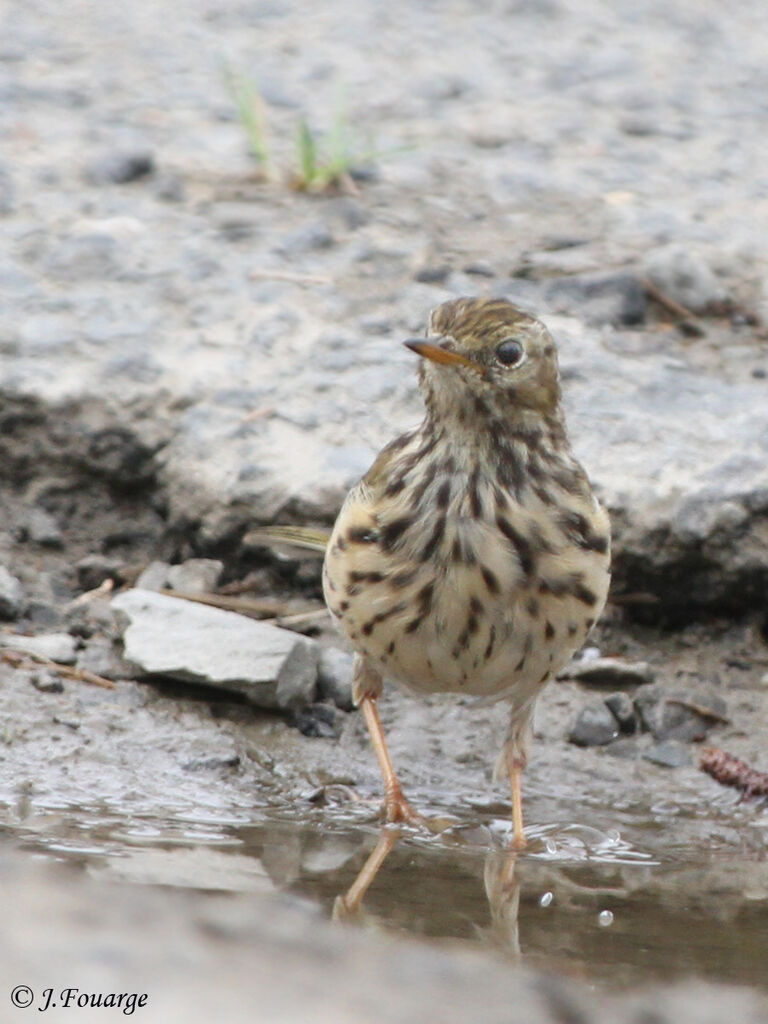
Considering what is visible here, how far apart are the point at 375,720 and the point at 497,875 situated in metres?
0.93

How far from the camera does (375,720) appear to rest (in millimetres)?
5734

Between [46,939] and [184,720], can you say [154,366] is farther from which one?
[46,939]

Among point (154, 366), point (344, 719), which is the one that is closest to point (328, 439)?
point (154, 366)

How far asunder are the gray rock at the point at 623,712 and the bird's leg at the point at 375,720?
81cm

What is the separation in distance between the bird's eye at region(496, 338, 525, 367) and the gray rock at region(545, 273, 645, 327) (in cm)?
252

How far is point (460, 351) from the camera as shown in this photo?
4.99 m

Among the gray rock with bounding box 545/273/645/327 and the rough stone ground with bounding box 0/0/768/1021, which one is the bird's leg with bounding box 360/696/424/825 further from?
the gray rock with bounding box 545/273/645/327

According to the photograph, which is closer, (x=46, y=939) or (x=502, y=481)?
(x=46, y=939)

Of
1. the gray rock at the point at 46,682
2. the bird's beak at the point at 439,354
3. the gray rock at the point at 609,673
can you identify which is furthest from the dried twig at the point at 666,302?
the gray rock at the point at 46,682

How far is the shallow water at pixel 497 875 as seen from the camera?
4324 mm

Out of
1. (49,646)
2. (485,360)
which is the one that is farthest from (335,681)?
(485,360)

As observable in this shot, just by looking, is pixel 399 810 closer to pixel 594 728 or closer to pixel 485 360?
pixel 594 728

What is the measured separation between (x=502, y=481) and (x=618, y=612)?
1470 millimetres

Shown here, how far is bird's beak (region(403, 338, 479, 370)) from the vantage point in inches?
192
